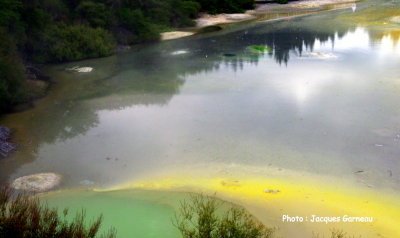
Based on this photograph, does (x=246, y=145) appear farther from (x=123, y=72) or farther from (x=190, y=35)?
(x=190, y=35)

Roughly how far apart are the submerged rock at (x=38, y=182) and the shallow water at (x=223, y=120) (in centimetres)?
34

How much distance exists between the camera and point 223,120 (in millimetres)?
15242

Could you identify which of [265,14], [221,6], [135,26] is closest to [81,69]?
[135,26]

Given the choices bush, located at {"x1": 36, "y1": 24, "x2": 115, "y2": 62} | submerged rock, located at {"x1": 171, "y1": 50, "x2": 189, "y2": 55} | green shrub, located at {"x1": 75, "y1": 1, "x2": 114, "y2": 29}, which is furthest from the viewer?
green shrub, located at {"x1": 75, "y1": 1, "x2": 114, "y2": 29}

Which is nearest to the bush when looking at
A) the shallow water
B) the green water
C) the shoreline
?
the shallow water

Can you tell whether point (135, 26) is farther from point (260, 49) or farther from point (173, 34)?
point (260, 49)

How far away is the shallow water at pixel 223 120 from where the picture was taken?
1166 centimetres

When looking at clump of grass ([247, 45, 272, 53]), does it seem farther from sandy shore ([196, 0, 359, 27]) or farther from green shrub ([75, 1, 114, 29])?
sandy shore ([196, 0, 359, 27])

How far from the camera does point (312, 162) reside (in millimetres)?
11789

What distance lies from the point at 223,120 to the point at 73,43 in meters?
14.7

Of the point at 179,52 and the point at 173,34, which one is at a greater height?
the point at 173,34

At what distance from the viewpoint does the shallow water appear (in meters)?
11.7

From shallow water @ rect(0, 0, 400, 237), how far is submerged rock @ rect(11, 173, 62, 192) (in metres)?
0.34

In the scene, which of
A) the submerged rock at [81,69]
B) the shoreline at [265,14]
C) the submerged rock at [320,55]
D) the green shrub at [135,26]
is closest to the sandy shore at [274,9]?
the shoreline at [265,14]
